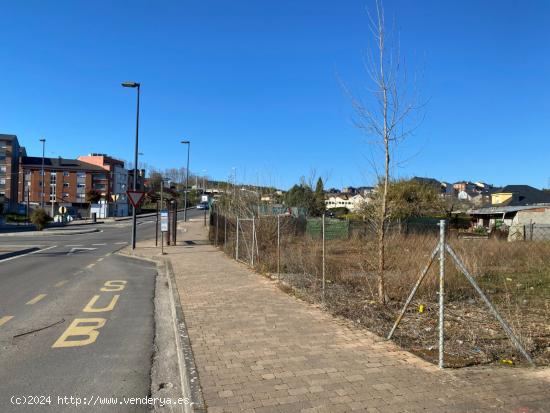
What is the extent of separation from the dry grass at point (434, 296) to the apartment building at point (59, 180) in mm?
109155

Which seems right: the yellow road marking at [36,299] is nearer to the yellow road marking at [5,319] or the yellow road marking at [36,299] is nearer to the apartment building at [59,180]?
the yellow road marking at [5,319]

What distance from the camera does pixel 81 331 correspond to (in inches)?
291

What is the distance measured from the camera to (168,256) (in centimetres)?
2030

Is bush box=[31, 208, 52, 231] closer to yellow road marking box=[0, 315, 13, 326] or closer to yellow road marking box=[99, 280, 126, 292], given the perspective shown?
yellow road marking box=[99, 280, 126, 292]

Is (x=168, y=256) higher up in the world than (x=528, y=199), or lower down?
lower down

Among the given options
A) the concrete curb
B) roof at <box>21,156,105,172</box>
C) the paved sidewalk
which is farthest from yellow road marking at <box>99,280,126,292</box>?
roof at <box>21,156,105,172</box>

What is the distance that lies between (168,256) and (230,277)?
8.01 metres

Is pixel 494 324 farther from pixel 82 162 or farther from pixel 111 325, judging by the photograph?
pixel 82 162

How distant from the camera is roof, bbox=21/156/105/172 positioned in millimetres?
114625

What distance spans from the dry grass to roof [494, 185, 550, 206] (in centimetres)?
5315

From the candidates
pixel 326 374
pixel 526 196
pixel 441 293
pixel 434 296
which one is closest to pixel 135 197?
pixel 434 296

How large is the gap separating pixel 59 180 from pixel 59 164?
12.7 ft

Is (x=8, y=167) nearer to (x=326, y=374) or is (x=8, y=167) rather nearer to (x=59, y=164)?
(x=59, y=164)

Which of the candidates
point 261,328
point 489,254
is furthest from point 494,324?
point 489,254
